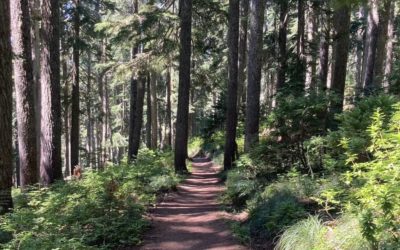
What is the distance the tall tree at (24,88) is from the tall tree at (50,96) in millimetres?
→ 1019

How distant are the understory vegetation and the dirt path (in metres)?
0.41

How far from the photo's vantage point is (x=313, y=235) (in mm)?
4672

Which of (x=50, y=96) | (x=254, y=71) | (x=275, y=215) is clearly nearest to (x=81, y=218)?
(x=275, y=215)

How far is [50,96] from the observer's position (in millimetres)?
11008

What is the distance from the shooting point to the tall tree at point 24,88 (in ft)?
28.8

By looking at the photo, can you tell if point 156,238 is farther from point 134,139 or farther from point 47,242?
point 134,139

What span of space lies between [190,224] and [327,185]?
3.14 m

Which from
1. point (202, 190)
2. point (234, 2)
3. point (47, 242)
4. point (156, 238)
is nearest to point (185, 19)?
point (234, 2)

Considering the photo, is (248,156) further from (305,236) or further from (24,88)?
(24,88)

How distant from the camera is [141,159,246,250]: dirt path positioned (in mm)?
6746

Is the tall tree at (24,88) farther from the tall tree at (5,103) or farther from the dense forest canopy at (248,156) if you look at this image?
the tall tree at (5,103)

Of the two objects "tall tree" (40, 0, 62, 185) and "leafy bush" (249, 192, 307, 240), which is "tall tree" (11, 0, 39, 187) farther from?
"leafy bush" (249, 192, 307, 240)

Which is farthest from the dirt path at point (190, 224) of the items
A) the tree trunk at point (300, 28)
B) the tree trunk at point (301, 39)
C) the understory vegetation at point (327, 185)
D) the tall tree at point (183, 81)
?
the tree trunk at point (300, 28)

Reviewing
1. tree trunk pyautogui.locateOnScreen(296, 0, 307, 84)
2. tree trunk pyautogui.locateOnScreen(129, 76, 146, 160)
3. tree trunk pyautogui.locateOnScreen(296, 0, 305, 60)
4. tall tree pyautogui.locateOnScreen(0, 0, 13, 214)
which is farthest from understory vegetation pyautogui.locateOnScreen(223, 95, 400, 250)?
tree trunk pyautogui.locateOnScreen(129, 76, 146, 160)
